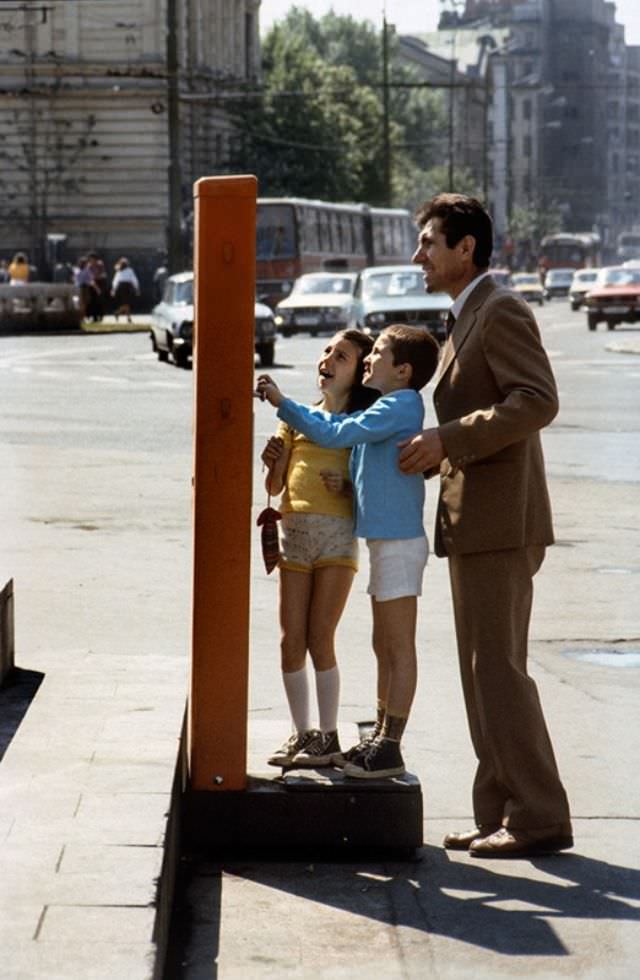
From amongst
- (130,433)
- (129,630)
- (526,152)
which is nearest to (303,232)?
(130,433)

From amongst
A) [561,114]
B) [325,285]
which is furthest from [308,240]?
[561,114]

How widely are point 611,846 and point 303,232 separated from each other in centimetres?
5186

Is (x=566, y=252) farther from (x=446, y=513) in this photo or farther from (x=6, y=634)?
(x=446, y=513)

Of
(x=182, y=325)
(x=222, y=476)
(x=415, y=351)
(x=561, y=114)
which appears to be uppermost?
(x=561, y=114)

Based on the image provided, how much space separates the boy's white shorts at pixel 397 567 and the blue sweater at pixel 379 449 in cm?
3

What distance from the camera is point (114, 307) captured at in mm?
65562

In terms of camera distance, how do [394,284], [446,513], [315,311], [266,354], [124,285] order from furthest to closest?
1. [124,285]
2. [315,311]
3. [394,284]
4. [266,354]
5. [446,513]

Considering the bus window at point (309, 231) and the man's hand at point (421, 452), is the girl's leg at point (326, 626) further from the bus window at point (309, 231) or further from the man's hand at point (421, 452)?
the bus window at point (309, 231)

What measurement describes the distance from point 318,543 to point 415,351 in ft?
1.75

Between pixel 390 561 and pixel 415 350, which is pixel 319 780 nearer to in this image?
pixel 390 561

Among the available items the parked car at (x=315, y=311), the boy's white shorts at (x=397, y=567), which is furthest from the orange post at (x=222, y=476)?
the parked car at (x=315, y=311)

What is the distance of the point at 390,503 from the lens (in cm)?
552

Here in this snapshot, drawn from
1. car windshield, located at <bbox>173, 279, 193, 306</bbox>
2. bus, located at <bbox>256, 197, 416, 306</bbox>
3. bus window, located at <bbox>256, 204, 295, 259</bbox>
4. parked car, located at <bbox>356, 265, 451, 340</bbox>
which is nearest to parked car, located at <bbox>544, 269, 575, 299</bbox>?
bus, located at <bbox>256, 197, 416, 306</bbox>

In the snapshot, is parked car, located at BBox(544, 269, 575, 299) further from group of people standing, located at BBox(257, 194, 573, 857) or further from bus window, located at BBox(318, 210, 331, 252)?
group of people standing, located at BBox(257, 194, 573, 857)
